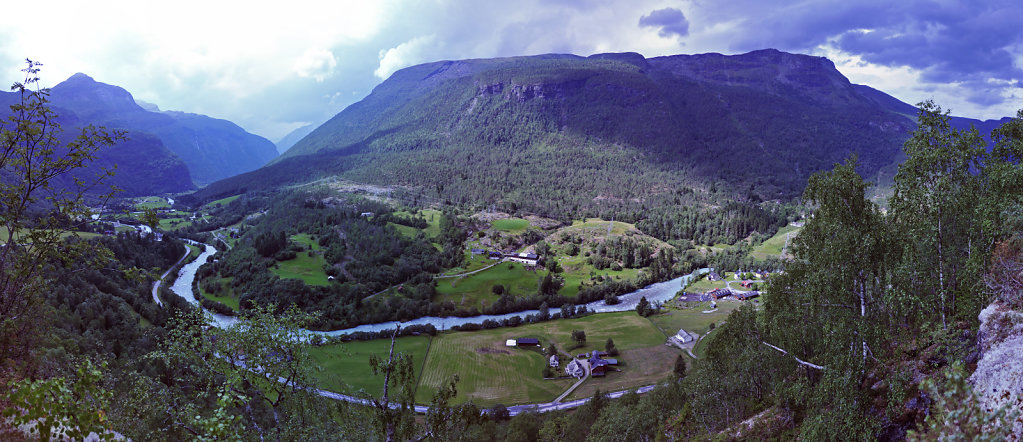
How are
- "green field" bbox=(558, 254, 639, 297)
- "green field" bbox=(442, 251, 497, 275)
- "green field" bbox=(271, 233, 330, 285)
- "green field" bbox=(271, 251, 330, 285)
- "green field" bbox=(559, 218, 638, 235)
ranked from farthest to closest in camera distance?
"green field" bbox=(559, 218, 638, 235) → "green field" bbox=(442, 251, 497, 275) → "green field" bbox=(558, 254, 639, 297) → "green field" bbox=(271, 233, 330, 285) → "green field" bbox=(271, 251, 330, 285)

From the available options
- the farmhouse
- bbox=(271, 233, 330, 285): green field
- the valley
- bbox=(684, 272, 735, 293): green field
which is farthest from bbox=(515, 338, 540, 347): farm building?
bbox=(684, 272, 735, 293): green field

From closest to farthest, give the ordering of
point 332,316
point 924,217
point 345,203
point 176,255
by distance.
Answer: point 924,217, point 332,316, point 176,255, point 345,203

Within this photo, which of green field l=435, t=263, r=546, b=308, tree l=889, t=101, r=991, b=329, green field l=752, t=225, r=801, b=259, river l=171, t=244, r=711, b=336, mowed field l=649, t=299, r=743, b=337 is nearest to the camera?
tree l=889, t=101, r=991, b=329

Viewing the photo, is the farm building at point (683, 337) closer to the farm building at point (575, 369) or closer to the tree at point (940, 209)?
the farm building at point (575, 369)

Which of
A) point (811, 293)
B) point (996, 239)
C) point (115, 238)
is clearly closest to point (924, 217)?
point (996, 239)

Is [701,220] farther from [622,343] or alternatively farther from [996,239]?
[996,239]

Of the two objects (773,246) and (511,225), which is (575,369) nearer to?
(511,225)

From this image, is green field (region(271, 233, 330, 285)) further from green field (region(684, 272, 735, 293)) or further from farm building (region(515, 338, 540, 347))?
green field (region(684, 272, 735, 293))
